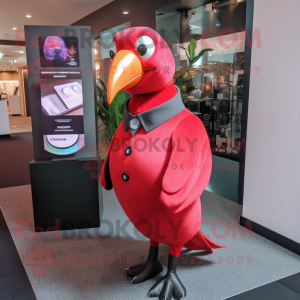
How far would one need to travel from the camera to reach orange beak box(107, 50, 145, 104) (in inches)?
51.1

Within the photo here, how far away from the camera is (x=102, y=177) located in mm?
1875

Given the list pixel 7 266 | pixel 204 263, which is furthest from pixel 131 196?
pixel 7 266

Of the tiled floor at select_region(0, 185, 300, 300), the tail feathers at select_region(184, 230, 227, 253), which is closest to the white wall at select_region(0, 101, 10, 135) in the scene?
the tiled floor at select_region(0, 185, 300, 300)

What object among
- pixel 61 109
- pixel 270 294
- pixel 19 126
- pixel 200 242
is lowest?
pixel 19 126

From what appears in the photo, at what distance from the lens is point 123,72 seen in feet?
4.36

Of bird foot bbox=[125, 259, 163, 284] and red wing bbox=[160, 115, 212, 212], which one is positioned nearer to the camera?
red wing bbox=[160, 115, 212, 212]

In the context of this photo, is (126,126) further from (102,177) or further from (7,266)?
(7,266)

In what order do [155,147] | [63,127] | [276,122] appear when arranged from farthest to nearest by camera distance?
[63,127] → [276,122] → [155,147]

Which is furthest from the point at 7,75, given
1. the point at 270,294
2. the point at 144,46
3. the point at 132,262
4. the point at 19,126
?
the point at 270,294

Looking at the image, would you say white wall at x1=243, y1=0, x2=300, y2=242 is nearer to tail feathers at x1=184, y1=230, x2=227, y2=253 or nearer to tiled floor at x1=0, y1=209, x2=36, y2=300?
tail feathers at x1=184, y1=230, x2=227, y2=253

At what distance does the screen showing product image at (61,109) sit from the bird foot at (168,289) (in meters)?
1.28

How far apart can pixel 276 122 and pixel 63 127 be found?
1.68 meters

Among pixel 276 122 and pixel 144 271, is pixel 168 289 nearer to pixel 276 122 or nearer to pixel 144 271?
pixel 144 271

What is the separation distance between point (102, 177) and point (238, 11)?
258 centimetres
